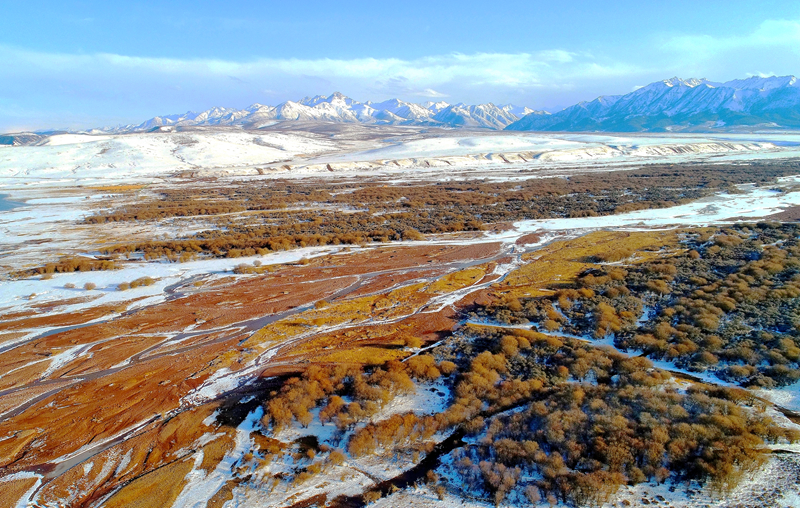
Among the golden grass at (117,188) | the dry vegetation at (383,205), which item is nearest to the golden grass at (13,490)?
the dry vegetation at (383,205)

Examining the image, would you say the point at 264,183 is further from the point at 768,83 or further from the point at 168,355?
the point at 768,83

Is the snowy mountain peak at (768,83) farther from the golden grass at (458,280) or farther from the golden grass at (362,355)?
the golden grass at (362,355)

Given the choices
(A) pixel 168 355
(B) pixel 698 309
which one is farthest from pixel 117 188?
(B) pixel 698 309

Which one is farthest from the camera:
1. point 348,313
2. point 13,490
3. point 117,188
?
point 117,188

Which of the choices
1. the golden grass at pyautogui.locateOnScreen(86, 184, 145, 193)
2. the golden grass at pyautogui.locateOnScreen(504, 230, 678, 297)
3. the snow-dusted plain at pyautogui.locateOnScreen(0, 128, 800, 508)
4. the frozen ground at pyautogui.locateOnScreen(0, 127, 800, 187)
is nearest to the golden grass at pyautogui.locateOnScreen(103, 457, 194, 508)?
the snow-dusted plain at pyautogui.locateOnScreen(0, 128, 800, 508)

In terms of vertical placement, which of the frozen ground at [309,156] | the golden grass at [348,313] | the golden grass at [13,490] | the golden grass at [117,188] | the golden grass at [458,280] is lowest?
the golden grass at [13,490]


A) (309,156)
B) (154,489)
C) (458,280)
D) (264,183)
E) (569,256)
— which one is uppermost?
(309,156)

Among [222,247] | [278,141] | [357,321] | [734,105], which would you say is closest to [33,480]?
[357,321]

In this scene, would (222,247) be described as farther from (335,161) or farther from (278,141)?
(278,141)

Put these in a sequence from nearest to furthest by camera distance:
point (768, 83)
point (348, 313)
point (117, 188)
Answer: point (348, 313)
point (117, 188)
point (768, 83)
